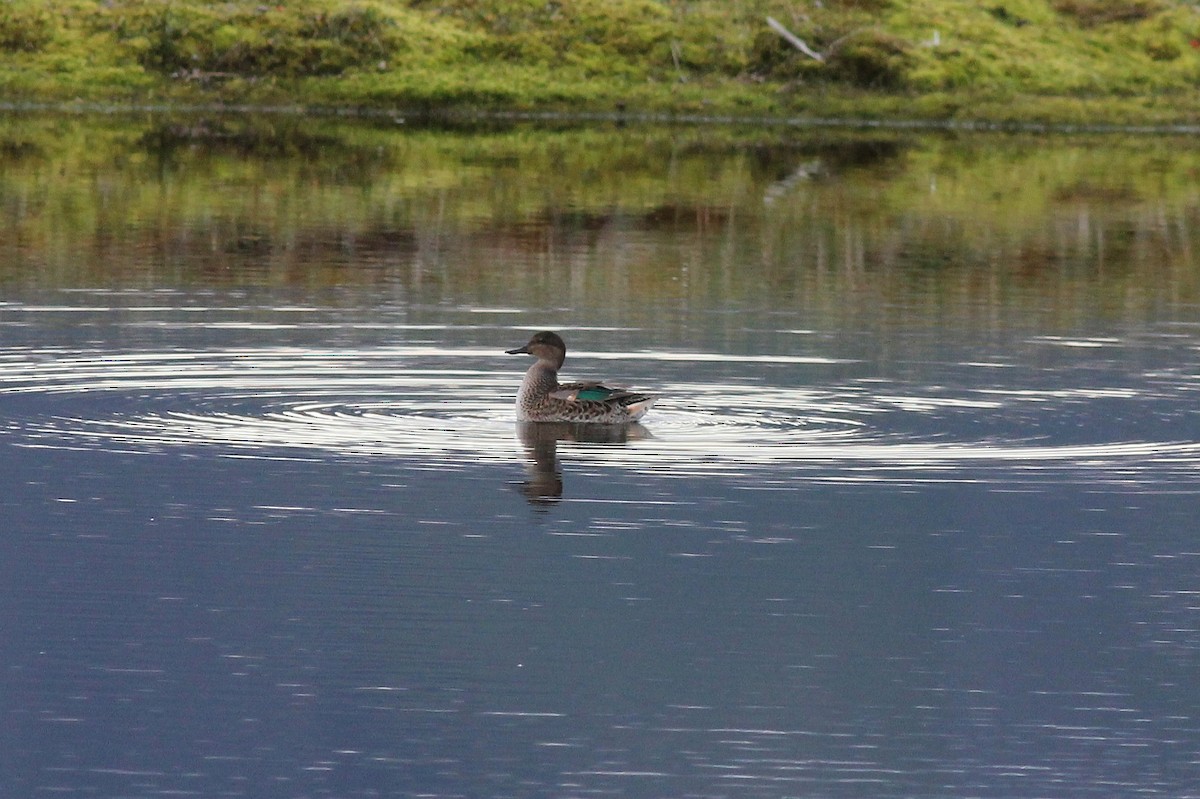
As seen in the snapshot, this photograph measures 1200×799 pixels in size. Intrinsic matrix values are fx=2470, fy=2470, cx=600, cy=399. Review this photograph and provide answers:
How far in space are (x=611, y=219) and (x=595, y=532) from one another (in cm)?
3113

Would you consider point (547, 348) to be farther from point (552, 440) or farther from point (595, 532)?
point (595, 532)

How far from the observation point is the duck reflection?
723 inches

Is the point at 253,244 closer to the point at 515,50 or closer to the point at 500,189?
the point at 500,189

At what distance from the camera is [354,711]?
1205cm

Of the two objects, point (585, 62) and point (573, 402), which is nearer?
point (573, 402)

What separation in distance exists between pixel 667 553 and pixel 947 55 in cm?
7800

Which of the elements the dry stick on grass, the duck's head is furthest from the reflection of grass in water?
the dry stick on grass

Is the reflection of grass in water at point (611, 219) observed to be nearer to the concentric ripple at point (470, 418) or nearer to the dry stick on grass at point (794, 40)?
the concentric ripple at point (470, 418)

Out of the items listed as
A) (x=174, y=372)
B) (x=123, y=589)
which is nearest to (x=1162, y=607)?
(x=123, y=589)

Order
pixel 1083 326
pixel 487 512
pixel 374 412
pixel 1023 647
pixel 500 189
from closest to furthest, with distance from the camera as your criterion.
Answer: pixel 1023 647, pixel 487 512, pixel 374 412, pixel 1083 326, pixel 500 189

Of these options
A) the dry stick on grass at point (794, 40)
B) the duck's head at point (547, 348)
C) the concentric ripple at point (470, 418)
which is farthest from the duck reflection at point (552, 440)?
the dry stick on grass at point (794, 40)

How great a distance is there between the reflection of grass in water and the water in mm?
339

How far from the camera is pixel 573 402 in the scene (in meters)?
21.2

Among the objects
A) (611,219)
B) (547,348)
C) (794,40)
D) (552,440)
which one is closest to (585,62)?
(794,40)
